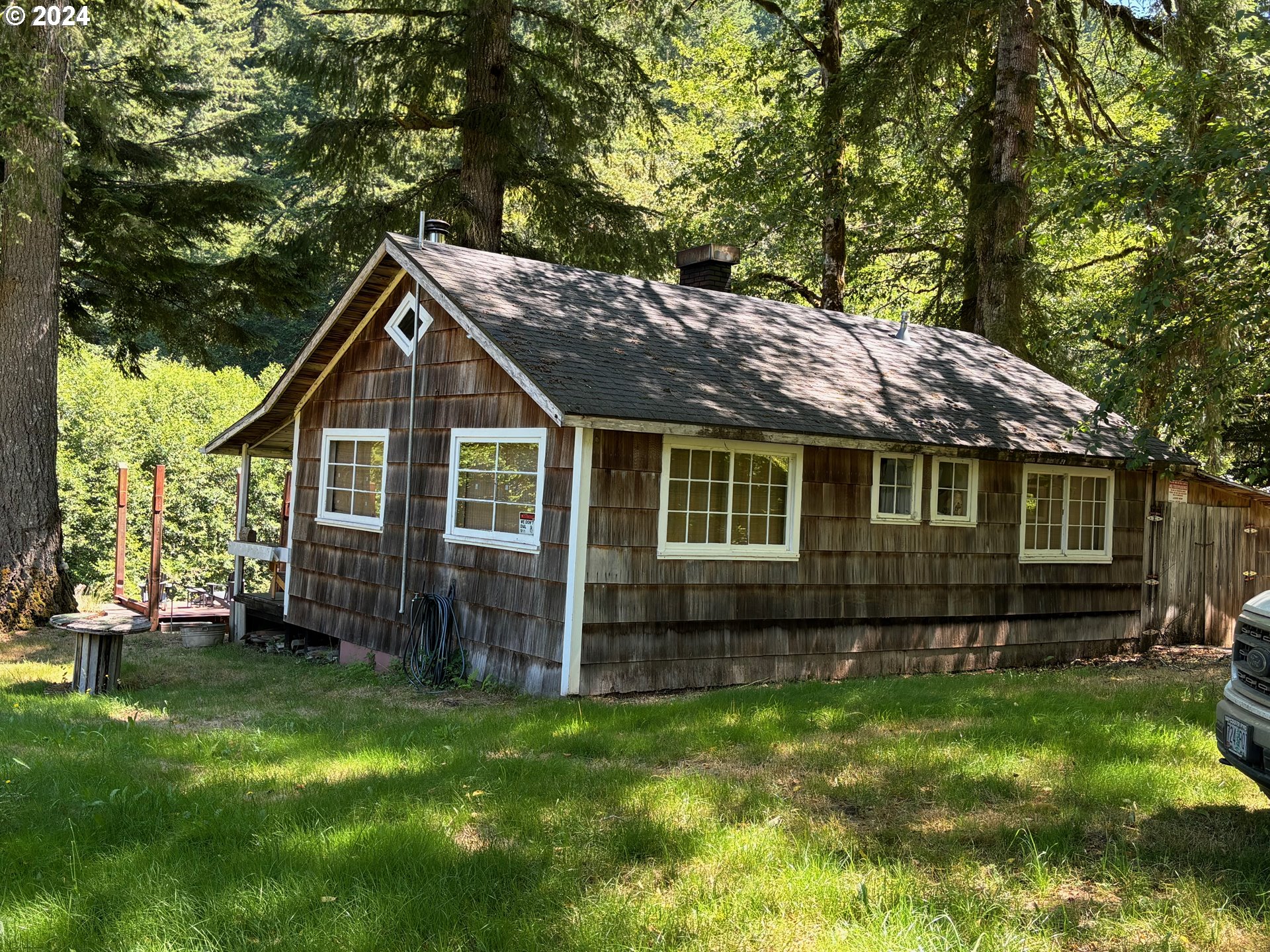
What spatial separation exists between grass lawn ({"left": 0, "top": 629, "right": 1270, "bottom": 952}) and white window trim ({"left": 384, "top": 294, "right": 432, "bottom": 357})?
505cm

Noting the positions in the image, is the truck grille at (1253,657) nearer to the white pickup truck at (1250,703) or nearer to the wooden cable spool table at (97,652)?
the white pickup truck at (1250,703)

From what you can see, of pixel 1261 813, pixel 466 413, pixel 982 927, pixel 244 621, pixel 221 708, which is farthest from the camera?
pixel 244 621

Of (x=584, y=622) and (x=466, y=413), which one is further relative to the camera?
(x=466, y=413)

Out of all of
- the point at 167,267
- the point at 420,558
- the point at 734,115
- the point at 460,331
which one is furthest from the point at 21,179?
the point at 734,115

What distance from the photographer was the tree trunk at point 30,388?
1412 centimetres

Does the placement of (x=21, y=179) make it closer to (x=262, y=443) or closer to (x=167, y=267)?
(x=167, y=267)

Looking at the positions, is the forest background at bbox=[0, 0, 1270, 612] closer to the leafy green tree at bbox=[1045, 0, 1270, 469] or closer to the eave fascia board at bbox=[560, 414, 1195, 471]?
the leafy green tree at bbox=[1045, 0, 1270, 469]

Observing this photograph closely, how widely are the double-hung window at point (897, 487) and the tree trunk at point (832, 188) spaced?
947 cm

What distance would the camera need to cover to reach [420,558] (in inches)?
455

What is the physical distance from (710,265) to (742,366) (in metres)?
3.64

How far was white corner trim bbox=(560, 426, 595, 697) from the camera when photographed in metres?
9.31

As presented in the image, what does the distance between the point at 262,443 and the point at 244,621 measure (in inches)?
111

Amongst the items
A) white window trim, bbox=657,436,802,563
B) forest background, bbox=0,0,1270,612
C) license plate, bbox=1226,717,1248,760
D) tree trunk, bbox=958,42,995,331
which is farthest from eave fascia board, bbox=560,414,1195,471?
tree trunk, bbox=958,42,995,331

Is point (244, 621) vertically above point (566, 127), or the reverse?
point (566, 127)
